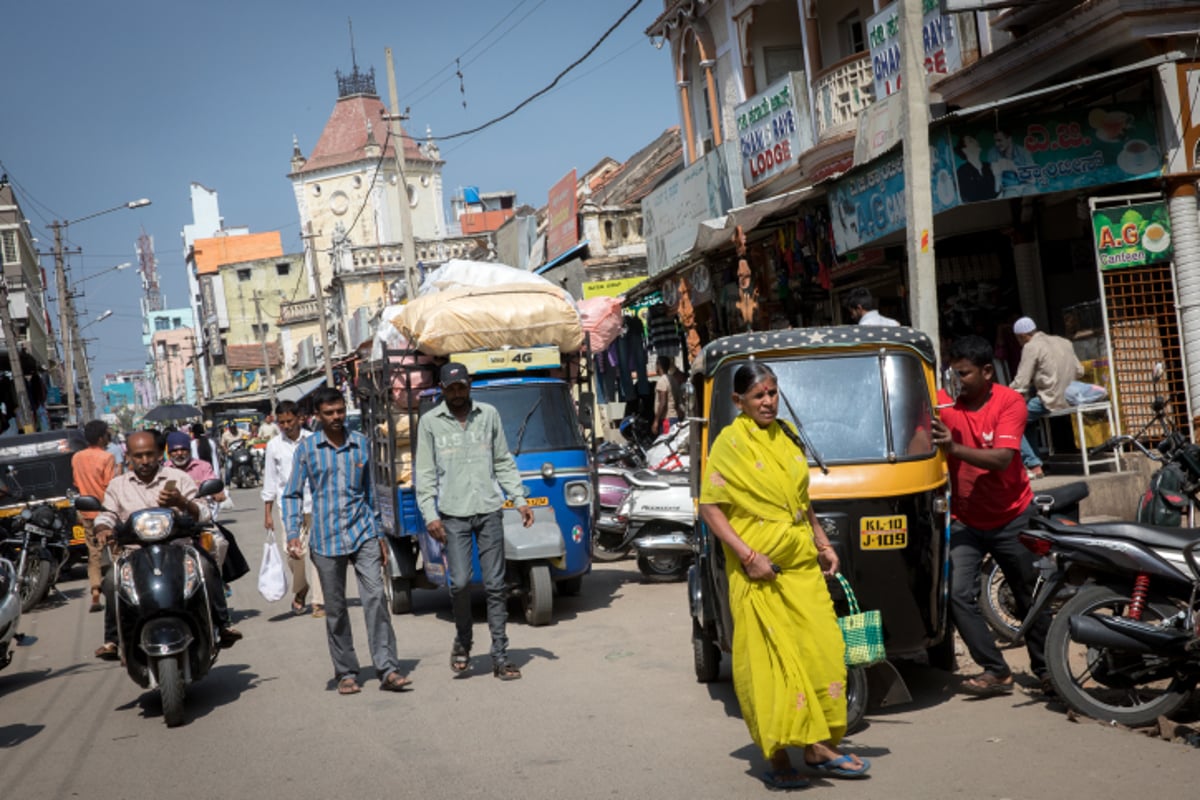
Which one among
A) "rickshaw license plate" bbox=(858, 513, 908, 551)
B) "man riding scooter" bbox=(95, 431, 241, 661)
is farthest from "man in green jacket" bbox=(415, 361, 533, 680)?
"rickshaw license plate" bbox=(858, 513, 908, 551)

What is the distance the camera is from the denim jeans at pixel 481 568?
28.0 feet

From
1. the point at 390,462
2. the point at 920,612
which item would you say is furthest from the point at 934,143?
the point at 920,612

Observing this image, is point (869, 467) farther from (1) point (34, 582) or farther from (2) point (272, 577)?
(1) point (34, 582)

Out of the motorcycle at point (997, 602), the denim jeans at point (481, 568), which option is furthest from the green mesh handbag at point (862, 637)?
the denim jeans at point (481, 568)

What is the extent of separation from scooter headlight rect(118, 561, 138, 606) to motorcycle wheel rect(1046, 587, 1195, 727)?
17.1 feet

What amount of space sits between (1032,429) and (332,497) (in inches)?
303

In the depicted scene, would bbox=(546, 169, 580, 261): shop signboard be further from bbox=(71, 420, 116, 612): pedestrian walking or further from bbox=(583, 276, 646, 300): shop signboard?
bbox=(71, 420, 116, 612): pedestrian walking

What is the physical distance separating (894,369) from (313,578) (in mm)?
7641

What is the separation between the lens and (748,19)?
20.1 metres

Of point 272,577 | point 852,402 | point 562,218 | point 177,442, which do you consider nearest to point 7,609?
point 272,577

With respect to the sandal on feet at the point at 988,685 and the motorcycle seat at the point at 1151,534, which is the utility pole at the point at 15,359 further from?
the motorcycle seat at the point at 1151,534

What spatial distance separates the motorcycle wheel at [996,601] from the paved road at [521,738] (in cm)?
55

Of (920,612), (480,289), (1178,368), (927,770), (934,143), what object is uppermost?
(934,143)

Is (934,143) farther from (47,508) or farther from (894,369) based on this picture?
(47,508)
